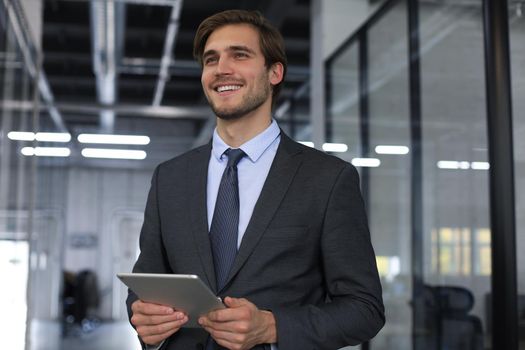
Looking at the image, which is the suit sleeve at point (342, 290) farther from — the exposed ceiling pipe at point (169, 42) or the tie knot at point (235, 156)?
the exposed ceiling pipe at point (169, 42)

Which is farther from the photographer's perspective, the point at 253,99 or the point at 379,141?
the point at 379,141

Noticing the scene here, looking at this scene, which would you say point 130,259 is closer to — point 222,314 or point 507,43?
point 507,43

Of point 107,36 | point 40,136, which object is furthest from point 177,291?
point 40,136

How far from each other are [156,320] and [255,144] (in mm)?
479

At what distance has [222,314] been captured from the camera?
4.51 feet

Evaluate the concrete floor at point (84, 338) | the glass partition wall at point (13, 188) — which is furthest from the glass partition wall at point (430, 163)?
the concrete floor at point (84, 338)

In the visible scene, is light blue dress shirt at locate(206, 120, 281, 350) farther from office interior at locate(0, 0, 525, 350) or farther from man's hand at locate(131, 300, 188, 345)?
office interior at locate(0, 0, 525, 350)

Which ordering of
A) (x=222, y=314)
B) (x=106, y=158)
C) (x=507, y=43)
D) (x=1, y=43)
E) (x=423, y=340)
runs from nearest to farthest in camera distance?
(x=222, y=314)
(x=507, y=43)
(x=423, y=340)
(x=1, y=43)
(x=106, y=158)

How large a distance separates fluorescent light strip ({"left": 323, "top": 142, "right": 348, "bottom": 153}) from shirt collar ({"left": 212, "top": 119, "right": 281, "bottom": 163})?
423cm

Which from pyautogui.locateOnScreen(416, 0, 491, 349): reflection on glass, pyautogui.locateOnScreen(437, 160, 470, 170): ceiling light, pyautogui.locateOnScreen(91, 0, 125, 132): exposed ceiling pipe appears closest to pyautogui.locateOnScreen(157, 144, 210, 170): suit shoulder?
pyautogui.locateOnScreen(416, 0, 491, 349): reflection on glass

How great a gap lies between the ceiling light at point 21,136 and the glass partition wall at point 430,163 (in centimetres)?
254

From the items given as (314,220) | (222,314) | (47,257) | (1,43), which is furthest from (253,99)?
(47,257)

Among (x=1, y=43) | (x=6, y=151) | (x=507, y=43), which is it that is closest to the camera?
(x=507, y=43)

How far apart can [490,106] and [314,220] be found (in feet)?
6.62
